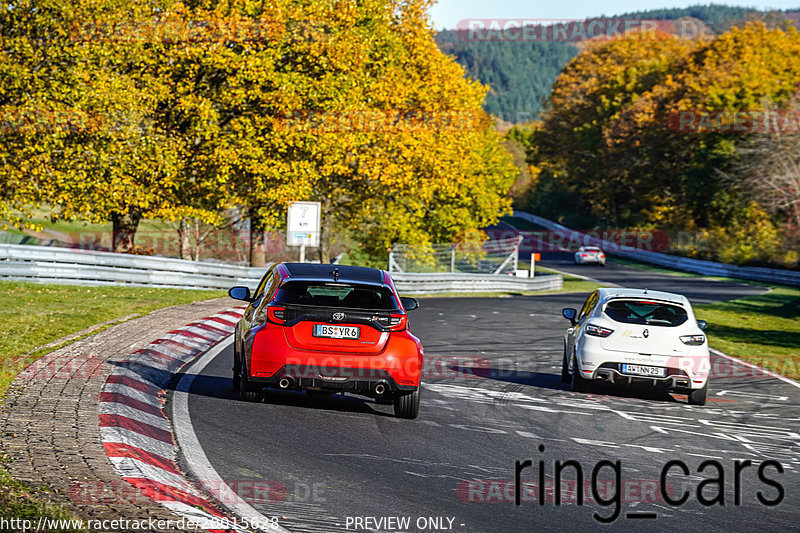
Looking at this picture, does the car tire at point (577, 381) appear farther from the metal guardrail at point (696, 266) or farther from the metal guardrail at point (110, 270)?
the metal guardrail at point (696, 266)

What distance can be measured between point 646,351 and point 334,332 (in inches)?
191

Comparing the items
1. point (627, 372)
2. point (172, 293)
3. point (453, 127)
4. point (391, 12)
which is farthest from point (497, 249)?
A: point (627, 372)

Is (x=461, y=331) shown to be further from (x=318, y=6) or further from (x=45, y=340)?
(x=318, y=6)

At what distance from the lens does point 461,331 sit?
21.0 metres

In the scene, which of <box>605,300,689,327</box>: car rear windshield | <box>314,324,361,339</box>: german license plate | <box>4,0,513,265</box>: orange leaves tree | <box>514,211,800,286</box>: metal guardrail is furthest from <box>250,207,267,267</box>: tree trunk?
<box>514,211,800,286</box>: metal guardrail

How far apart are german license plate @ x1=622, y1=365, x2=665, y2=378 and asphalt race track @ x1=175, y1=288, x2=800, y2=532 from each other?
418mm

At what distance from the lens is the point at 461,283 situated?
123 feet

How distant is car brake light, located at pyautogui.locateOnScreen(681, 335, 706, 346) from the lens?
1295 centimetres

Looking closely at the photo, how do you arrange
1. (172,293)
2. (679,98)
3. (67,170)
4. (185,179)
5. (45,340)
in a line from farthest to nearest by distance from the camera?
1. (679,98)
2. (185,179)
3. (67,170)
4. (172,293)
5. (45,340)

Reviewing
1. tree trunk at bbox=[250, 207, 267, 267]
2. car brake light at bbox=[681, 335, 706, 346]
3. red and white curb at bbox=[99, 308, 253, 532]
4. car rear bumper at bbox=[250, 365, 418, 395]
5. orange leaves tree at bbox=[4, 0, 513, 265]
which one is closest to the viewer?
red and white curb at bbox=[99, 308, 253, 532]

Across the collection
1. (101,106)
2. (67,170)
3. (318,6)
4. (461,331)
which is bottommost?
(461,331)

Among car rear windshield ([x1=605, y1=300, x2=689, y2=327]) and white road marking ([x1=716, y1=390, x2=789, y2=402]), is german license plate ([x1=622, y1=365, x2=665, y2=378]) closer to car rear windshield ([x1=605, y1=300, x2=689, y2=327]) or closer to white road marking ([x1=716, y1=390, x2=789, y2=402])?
car rear windshield ([x1=605, y1=300, x2=689, y2=327])

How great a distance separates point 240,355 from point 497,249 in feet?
102

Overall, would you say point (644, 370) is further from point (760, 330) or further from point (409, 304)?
point (760, 330)
